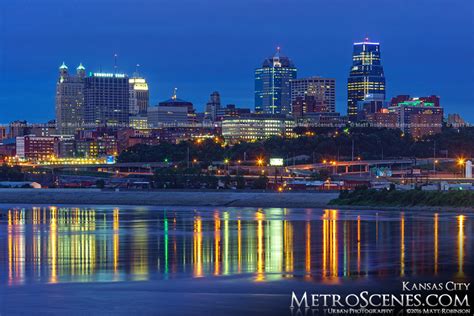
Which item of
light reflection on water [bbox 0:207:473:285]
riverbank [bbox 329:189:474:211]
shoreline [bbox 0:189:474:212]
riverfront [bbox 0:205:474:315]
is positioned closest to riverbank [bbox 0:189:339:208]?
shoreline [bbox 0:189:474:212]

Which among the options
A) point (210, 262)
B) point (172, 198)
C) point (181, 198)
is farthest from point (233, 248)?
point (172, 198)

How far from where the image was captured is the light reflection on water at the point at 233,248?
1436 inches

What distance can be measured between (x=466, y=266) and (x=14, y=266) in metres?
15.4

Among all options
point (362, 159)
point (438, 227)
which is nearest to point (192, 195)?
point (438, 227)

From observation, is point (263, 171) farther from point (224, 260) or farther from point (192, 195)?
point (224, 260)

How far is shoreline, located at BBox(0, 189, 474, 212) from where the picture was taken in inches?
3632

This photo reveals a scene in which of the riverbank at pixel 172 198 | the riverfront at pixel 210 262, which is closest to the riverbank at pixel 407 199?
the riverbank at pixel 172 198

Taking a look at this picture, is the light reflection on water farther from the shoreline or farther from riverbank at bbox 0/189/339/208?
riverbank at bbox 0/189/339/208

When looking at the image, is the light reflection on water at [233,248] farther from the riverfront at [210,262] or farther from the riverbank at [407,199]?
the riverbank at [407,199]

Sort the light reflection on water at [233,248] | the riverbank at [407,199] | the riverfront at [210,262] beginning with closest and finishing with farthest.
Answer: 1. the riverfront at [210,262]
2. the light reflection on water at [233,248]
3. the riverbank at [407,199]

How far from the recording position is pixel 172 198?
102062mm

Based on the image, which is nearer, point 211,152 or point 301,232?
point 301,232

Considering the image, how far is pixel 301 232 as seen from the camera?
5434 cm

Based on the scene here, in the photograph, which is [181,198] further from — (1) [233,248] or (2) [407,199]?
(1) [233,248]
